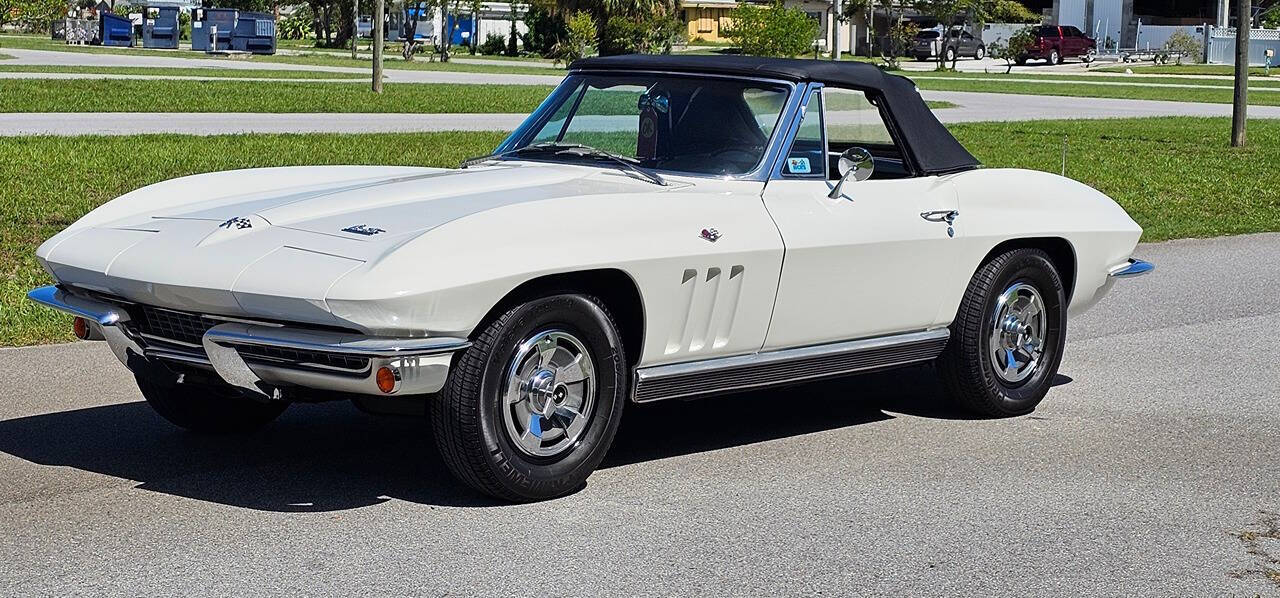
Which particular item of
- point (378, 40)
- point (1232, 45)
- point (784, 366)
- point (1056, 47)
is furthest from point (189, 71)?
point (1232, 45)

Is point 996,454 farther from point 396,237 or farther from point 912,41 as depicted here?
point 912,41

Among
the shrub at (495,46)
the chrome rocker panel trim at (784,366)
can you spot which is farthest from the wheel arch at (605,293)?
the shrub at (495,46)

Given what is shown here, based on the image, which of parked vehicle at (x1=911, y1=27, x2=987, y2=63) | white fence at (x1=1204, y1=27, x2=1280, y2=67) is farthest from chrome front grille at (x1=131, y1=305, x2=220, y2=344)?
white fence at (x1=1204, y1=27, x2=1280, y2=67)

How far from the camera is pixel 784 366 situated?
6090 mm

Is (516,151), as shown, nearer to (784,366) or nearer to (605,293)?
(605,293)

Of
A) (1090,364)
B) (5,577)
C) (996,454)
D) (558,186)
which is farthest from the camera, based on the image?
(1090,364)

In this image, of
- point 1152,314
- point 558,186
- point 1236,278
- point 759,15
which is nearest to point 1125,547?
point 558,186

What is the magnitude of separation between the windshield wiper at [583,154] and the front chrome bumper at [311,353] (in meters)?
1.35

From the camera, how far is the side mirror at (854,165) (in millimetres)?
6164

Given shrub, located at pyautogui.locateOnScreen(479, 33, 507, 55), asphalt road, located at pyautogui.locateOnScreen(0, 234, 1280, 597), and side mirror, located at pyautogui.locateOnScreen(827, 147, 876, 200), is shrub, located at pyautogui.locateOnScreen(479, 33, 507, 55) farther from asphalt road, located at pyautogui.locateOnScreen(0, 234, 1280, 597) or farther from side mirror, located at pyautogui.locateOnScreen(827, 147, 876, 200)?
side mirror, located at pyautogui.locateOnScreen(827, 147, 876, 200)

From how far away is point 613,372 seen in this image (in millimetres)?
5523

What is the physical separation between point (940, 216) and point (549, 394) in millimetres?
2056

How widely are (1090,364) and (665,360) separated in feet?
11.4

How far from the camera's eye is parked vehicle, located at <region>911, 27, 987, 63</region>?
64688 millimetres
